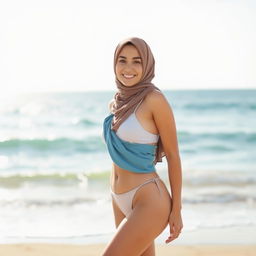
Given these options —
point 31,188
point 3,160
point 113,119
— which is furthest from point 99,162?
point 113,119

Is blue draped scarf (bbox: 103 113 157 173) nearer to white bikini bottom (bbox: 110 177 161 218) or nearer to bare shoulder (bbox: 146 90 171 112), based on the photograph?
white bikini bottom (bbox: 110 177 161 218)

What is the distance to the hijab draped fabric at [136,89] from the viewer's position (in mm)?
3383

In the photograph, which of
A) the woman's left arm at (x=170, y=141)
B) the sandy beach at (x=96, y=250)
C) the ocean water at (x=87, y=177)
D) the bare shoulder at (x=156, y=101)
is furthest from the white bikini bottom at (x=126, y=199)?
the ocean water at (x=87, y=177)

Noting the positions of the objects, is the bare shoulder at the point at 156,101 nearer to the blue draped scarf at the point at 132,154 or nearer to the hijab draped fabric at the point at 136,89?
the hijab draped fabric at the point at 136,89

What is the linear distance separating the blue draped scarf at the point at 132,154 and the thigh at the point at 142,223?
0.12m

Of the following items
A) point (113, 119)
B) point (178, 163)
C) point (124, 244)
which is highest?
point (113, 119)

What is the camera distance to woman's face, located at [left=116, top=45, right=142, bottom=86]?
3.41 meters

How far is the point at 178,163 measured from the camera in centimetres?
341

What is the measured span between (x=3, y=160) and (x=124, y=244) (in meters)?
13.5

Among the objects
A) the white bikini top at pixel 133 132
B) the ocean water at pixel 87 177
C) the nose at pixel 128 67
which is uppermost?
the nose at pixel 128 67

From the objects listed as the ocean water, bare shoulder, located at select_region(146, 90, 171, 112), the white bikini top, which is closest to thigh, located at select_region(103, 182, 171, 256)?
the white bikini top

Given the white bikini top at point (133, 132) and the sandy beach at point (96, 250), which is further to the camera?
the sandy beach at point (96, 250)

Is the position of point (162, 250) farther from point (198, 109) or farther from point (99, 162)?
point (198, 109)

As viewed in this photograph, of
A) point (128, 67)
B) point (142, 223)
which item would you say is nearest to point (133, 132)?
point (128, 67)
